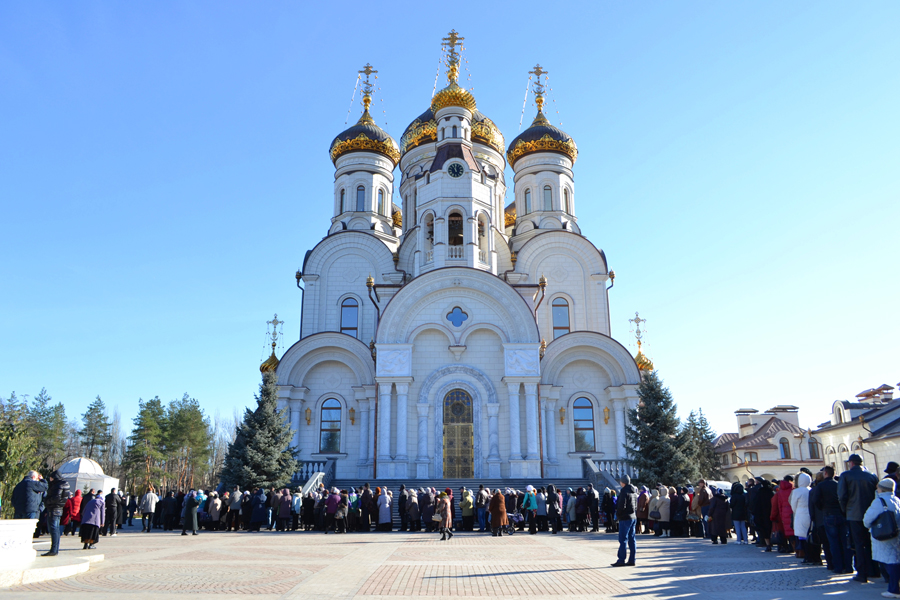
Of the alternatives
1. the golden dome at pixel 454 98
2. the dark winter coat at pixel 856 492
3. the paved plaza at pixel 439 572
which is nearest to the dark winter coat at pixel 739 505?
the paved plaza at pixel 439 572

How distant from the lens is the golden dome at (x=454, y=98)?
27.8 m

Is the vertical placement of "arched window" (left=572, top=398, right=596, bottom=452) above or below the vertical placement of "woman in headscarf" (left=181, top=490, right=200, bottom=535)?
above

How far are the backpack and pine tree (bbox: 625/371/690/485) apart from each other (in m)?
13.8

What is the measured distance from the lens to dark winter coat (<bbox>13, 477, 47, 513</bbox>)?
10.1 m

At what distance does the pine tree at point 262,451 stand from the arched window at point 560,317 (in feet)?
37.0

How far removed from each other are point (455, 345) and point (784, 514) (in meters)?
13.9

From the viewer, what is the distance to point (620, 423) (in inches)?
985

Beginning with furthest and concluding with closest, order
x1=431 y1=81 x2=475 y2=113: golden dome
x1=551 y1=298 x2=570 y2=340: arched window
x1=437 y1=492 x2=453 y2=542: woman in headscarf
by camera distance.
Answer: x1=431 y1=81 x2=475 y2=113: golden dome, x1=551 y1=298 x2=570 y2=340: arched window, x1=437 y1=492 x2=453 y2=542: woman in headscarf

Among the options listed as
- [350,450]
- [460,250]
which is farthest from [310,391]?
[460,250]

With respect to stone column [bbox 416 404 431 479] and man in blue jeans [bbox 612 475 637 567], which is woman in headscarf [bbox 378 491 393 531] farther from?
man in blue jeans [bbox 612 475 637 567]

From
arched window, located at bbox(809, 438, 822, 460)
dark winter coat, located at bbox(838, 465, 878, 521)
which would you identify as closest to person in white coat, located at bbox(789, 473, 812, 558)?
dark winter coat, located at bbox(838, 465, 878, 521)

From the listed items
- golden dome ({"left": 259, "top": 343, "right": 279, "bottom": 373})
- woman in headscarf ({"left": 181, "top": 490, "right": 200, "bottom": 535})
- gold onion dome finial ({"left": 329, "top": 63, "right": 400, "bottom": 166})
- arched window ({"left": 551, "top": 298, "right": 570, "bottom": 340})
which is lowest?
woman in headscarf ({"left": 181, "top": 490, "right": 200, "bottom": 535})

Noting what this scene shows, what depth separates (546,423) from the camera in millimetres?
24828

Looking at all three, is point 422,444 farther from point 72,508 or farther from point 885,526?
point 885,526
